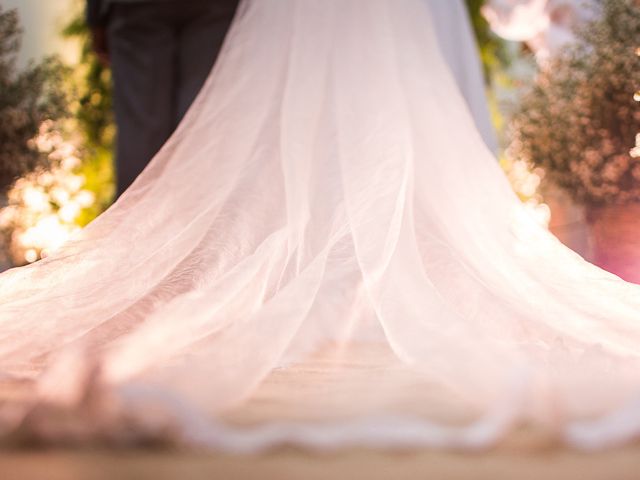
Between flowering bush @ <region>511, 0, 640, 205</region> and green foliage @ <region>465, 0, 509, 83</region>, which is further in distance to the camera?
green foliage @ <region>465, 0, 509, 83</region>

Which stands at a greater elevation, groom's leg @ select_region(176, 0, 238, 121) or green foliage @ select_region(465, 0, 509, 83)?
green foliage @ select_region(465, 0, 509, 83)

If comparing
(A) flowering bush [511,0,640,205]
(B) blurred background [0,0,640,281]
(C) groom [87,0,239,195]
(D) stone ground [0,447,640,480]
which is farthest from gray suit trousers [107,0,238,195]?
(D) stone ground [0,447,640,480]

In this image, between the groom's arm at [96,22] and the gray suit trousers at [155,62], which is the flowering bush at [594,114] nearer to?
the gray suit trousers at [155,62]

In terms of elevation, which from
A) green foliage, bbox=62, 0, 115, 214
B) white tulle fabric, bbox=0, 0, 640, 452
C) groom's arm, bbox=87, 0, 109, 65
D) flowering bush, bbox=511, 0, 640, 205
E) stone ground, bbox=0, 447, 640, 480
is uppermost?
green foliage, bbox=62, 0, 115, 214

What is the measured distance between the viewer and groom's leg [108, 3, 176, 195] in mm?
1673

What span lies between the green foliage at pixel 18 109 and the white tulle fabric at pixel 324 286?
3.53ft

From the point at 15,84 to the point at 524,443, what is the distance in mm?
2190

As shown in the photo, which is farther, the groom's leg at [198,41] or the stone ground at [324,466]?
the groom's leg at [198,41]

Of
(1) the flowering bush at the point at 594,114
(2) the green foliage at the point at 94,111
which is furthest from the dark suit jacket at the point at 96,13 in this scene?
(2) the green foliage at the point at 94,111

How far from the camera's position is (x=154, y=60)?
5.54ft

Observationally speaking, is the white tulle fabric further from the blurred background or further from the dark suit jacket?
the blurred background

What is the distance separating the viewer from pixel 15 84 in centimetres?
232

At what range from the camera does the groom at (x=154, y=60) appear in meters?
1.66

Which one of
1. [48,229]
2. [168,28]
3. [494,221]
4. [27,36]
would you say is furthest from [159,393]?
[27,36]
